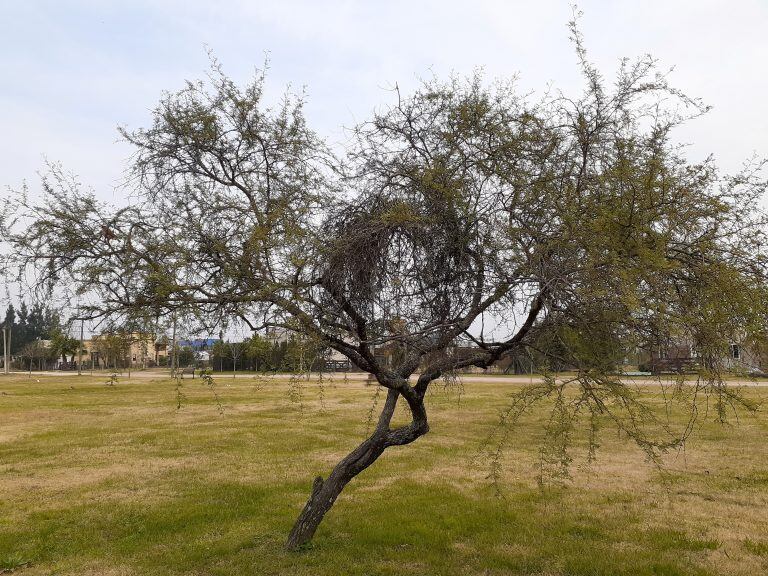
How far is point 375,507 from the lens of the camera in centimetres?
958

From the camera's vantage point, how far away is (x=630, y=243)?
464 centimetres

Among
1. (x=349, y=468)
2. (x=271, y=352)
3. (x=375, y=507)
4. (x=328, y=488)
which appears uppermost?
(x=271, y=352)

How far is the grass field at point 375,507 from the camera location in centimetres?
723

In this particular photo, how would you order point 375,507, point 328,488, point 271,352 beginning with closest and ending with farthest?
point 271,352 < point 328,488 < point 375,507

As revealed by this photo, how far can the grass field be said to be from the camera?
285 inches

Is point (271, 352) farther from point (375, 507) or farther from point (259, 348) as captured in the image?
point (375, 507)

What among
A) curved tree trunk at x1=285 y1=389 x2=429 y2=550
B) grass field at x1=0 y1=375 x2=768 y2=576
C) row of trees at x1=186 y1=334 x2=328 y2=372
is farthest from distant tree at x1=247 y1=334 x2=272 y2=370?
curved tree trunk at x1=285 y1=389 x2=429 y2=550

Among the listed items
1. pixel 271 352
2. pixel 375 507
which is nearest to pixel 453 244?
pixel 271 352

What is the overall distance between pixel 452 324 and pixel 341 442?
1143 cm

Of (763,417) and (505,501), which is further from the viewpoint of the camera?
(763,417)

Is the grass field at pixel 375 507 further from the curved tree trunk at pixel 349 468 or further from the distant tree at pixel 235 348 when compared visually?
the distant tree at pixel 235 348

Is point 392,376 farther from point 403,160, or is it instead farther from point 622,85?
point 622,85

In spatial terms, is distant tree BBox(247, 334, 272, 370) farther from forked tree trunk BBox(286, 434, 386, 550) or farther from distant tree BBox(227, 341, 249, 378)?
forked tree trunk BBox(286, 434, 386, 550)

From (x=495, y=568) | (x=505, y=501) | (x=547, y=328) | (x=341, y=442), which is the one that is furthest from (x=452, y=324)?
(x=341, y=442)
